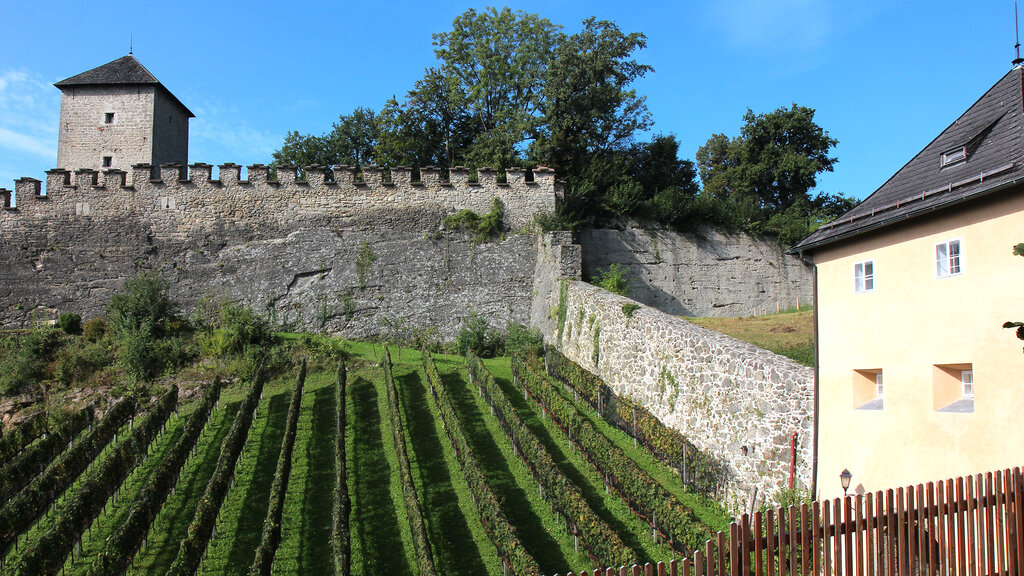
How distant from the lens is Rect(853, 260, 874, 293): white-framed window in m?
10.4

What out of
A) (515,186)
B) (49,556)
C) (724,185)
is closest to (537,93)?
(515,186)

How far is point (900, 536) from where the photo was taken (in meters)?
6.48

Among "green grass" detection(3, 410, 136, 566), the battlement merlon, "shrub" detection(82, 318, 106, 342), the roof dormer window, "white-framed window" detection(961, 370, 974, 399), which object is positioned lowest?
"green grass" detection(3, 410, 136, 566)

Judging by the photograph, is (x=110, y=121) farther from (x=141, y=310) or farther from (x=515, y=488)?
(x=515, y=488)

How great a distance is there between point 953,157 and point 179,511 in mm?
13704

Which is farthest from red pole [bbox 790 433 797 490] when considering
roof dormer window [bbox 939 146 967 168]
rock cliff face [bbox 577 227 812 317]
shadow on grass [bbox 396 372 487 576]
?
rock cliff face [bbox 577 227 812 317]

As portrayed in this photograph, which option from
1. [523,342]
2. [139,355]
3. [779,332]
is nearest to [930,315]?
[779,332]

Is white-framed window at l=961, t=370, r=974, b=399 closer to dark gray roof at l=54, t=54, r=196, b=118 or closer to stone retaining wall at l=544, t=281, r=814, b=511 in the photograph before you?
stone retaining wall at l=544, t=281, r=814, b=511

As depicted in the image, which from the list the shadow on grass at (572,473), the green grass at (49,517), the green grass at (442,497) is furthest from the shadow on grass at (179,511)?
the shadow on grass at (572,473)

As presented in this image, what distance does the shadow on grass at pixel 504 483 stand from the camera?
11.0m

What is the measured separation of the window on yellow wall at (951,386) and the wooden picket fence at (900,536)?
5.25 feet

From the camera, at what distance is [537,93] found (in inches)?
1145

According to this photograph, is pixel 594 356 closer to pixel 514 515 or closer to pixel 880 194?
pixel 514 515

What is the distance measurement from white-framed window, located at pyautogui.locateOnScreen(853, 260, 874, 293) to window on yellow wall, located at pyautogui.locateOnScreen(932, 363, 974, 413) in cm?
175
